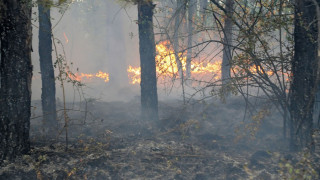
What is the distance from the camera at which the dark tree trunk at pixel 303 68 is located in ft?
19.0

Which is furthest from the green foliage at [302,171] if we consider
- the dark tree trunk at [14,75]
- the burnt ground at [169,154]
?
the dark tree trunk at [14,75]

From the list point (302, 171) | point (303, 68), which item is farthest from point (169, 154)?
point (303, 68)

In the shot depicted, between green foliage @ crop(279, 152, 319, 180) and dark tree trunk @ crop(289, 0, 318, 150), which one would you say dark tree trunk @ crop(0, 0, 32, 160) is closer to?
green foliage @ crop(279, 152, 319, 180)

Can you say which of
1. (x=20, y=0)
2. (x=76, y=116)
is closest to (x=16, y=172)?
(x=20, y=0)

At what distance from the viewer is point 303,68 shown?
19.6 ft

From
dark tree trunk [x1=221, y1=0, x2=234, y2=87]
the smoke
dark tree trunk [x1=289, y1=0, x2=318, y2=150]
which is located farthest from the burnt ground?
the smoke

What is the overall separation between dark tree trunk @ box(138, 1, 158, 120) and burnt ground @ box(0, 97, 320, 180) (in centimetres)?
59

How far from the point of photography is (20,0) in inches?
218

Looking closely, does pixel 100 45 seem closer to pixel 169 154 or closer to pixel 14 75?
pixel 169 154

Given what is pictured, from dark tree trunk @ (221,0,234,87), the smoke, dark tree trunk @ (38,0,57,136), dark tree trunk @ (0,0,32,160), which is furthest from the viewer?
the smoke

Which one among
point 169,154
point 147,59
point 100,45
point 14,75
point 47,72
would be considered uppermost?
point 100,45

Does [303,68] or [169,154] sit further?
[169,154]

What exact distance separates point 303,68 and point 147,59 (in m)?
5.27

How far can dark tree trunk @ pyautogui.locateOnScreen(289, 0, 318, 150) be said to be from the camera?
19.0 ft
